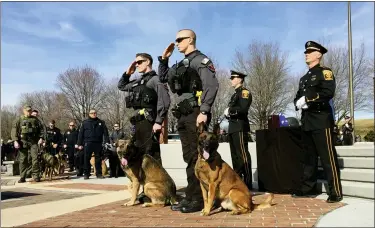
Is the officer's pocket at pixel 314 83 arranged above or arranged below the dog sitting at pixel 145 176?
above

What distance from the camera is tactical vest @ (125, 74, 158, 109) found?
6.08m

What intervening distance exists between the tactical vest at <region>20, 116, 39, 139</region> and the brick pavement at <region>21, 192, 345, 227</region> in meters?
6.04

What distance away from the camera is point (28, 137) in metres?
10.9

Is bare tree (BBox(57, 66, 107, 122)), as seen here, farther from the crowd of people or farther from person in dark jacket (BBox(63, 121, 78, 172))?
the crowd of people

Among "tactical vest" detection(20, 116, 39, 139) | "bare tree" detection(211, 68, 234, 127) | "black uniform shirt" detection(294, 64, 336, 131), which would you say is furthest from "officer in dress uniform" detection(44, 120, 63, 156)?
"bare tree" detection(211, 68, 234, 127)

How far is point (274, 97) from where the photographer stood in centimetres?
3488

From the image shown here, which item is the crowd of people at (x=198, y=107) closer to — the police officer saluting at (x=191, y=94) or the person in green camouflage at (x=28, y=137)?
the police officer saluting at (x=191, y=94)

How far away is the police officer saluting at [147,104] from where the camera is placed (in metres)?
6.03

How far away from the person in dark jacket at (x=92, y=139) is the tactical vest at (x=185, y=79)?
695cm

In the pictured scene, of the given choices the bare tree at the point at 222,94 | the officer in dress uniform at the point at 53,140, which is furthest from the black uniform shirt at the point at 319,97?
the bare tree at the point at 222,94

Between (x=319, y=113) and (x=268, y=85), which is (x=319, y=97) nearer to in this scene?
(x=319, y=113)

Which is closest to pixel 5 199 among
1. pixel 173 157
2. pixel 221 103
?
pixel 173 157

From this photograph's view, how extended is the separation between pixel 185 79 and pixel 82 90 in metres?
42.0

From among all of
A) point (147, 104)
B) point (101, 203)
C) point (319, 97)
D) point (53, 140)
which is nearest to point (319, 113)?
point (319, 97)
